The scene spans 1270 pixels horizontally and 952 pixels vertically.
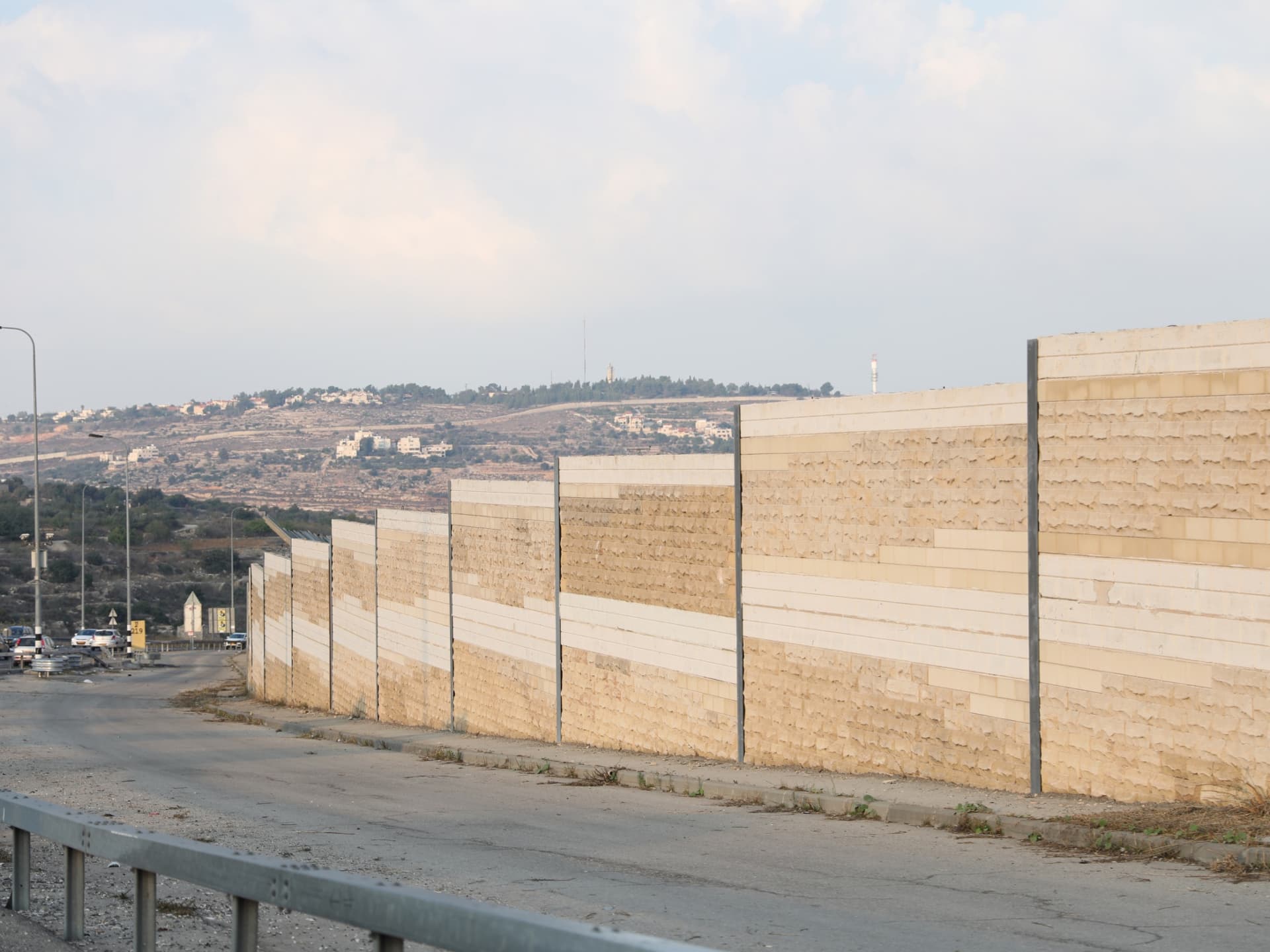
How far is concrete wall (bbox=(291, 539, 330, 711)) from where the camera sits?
3784 cm

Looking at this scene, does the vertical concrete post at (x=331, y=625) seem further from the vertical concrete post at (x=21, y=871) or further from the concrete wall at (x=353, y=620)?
the vertical concrete post at (x=21, y=871)

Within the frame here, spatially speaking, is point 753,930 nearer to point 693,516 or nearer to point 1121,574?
point 1121,574

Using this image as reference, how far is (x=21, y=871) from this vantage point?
27.1 ft

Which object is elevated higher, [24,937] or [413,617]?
[24,937]

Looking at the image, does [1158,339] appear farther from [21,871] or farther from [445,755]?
[445,755]

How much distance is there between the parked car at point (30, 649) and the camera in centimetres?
6028

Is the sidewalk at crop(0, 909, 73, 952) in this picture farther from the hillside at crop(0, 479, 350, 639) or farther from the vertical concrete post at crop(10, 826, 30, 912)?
the hillside at crop(0, 479, 350, 639)

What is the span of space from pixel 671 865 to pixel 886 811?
2.88m

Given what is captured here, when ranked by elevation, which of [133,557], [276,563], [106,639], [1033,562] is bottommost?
[106,639]

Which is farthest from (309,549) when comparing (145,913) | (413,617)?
(145,913)

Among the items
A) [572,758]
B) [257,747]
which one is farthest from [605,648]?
[257,747]

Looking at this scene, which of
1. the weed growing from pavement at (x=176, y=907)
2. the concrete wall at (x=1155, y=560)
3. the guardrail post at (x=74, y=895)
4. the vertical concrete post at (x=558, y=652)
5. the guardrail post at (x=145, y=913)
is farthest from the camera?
the vertical concrete post at (x=558, y=652)

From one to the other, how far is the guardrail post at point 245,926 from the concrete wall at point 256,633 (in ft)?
144

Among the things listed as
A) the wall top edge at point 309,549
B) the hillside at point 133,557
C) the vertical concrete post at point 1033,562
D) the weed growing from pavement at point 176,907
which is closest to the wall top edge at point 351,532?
the wall top edge at point 309,549
